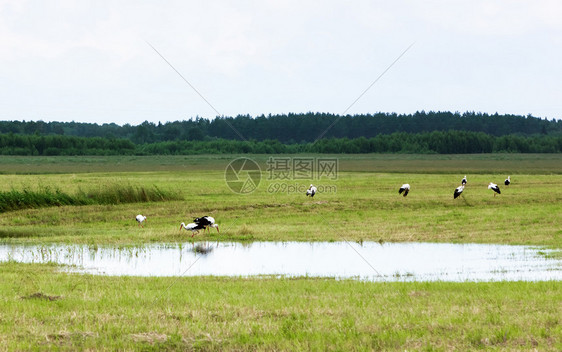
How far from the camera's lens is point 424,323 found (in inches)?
384

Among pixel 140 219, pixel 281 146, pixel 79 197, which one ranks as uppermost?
pixel 79 197

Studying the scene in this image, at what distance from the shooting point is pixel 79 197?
1399 inches

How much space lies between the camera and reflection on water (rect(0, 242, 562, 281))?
16.2 meters

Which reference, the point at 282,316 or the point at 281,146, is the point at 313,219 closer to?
the point at 282,316

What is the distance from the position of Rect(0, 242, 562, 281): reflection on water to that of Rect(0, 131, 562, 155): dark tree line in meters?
117

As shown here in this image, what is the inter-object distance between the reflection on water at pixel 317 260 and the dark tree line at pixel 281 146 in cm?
11737

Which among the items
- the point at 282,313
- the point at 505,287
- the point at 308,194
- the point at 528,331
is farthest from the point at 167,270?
the point at 308,194

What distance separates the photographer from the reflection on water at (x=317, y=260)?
1617 cm

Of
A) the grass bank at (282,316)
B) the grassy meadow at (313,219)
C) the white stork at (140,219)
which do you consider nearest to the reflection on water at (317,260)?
the grassy meadow at (313,219)

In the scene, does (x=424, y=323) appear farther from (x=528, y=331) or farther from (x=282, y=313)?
(x=282, y=313)

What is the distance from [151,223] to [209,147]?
116m

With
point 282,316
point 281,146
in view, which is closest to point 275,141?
point 281,146

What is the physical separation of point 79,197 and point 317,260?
20190mm

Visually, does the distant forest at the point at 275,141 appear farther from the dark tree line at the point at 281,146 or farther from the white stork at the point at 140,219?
the white stork at the point at 140,219
